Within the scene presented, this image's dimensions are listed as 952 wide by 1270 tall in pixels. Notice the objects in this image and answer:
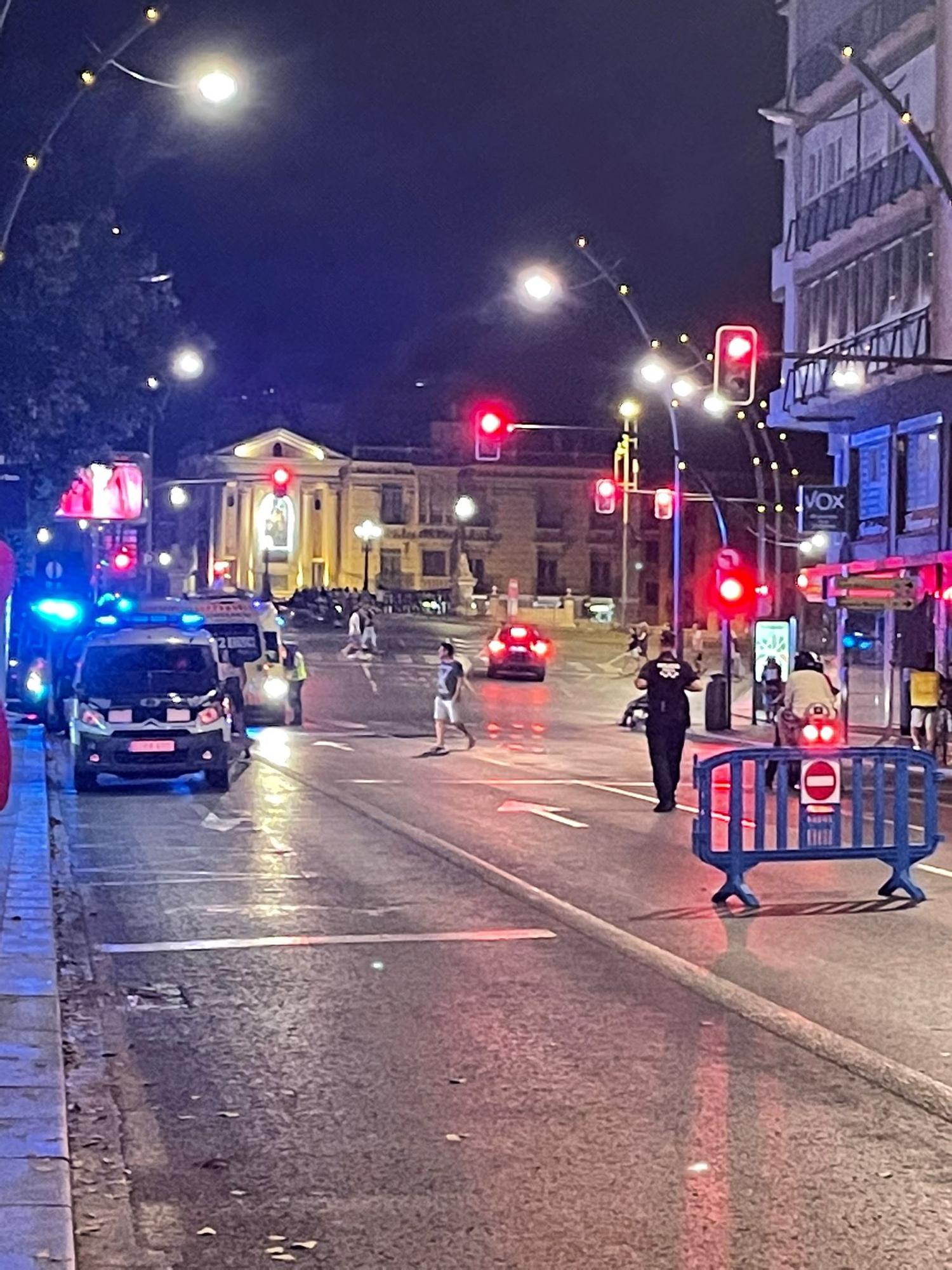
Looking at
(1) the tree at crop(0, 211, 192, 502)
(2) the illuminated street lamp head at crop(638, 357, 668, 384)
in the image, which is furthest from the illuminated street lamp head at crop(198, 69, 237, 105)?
(2) the illuminated street lamp head at crop(638, 357, 668, 384)

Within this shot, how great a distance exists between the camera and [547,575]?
109812 mm

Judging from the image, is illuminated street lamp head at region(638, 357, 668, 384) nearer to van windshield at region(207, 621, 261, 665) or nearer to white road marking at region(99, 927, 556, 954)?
van windshield at region(207, 621, 261, 665)

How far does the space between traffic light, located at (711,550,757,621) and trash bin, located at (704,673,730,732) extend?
4.28 feet

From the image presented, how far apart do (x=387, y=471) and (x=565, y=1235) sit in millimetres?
102826

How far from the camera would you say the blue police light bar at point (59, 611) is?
3328 cm

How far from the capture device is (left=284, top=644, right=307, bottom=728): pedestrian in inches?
1410

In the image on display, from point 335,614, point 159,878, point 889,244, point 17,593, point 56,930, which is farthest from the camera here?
point 335,614

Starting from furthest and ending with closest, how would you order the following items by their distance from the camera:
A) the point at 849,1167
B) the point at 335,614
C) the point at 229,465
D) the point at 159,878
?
the point at 229,465, the point at 335,614, the point at 159,878, the point at 849,1167

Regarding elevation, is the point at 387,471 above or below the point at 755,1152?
above

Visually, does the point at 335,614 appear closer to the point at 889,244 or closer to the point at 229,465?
the point at 229,465

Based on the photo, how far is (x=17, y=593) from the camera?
3525 centimetres

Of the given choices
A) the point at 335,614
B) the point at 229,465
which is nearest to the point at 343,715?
the point at 335,614

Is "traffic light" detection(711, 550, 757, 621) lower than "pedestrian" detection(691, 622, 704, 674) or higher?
higher

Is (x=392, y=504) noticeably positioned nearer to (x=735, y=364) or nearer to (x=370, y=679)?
(x=370, y=679)
